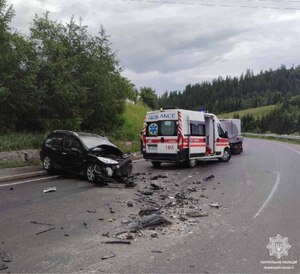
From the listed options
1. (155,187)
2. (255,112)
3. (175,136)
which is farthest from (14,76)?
(255,112)

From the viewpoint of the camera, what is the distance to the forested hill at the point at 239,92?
168 meters

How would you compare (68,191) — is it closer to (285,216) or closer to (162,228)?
(162,228)

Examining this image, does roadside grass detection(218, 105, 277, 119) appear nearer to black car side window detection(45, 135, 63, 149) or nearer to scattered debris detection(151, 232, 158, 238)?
black car side window detection(45, 135, 63, 149)

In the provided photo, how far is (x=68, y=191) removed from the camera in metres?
12.0

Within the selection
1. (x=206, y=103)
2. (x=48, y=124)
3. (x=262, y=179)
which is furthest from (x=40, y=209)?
(x=206, y=103)

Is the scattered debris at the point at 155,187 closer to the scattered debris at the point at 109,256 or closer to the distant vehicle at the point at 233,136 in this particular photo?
the scattered debris at the point at 109,256

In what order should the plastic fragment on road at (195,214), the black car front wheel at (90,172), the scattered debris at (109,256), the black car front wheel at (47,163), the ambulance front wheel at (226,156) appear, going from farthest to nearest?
1. the ambulance front wheel at (226,156)
2. the black car front wheel at (47,163)
3. the black car front wheel at (90,172)
4. the plastic fragment on road at (195,214)
5. the scattered debris at (109,256)

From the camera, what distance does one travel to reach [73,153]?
14719mm

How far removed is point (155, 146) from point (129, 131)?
11.6 metres

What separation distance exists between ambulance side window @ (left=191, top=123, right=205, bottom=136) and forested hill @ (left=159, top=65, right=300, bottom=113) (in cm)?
14382

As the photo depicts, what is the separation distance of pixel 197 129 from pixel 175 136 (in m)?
1.51

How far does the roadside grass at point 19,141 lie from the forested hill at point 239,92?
14480cm

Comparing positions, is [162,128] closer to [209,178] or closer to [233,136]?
[209,178]

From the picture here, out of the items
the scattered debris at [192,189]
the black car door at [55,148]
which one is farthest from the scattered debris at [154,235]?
the black car door at [55,148]
